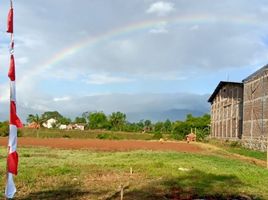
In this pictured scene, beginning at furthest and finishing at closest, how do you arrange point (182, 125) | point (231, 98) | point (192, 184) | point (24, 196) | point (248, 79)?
1. point (182, 125)
2. point (231, 98)
3. point (248, 79)
4. point (192, 184)
5. point (24, 196)

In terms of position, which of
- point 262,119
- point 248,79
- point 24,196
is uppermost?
point 248,79

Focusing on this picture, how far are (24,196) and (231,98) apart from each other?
4643 centimetres

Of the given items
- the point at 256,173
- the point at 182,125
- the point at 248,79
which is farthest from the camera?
the point at 182,125

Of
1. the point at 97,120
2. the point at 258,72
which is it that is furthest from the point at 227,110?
the point at 97,120

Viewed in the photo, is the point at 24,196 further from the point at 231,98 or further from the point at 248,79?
the point at 231,98

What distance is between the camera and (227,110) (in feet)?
190

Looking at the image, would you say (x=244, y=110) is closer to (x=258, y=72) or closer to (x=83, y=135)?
(x=258, y=72)

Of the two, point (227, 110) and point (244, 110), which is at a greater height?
point (227, 110)

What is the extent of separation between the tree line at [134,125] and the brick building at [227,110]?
1546cm

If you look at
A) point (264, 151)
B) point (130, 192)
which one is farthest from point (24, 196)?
point (264, 151)

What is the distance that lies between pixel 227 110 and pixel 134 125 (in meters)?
93.8

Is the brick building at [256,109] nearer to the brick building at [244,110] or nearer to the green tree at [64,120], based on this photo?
the brick building at [244,110]

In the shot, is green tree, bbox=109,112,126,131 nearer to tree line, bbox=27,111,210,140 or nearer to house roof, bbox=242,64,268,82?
tree line, bbox=27,111,210,140

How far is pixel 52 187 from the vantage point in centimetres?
1491
